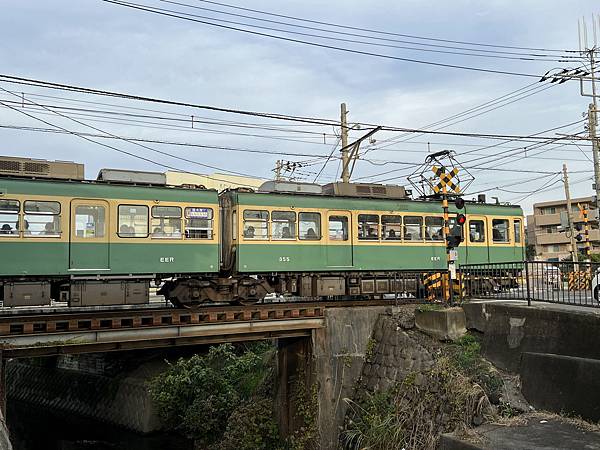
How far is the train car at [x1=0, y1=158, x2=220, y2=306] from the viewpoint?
1220 centimetres

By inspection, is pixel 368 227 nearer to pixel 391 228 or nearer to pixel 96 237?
pixel 391 228

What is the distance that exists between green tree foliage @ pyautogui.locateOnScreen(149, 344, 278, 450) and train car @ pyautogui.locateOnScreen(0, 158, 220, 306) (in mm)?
4716

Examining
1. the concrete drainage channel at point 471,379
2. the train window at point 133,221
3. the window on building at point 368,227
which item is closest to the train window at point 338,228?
the window on building at point 368,227

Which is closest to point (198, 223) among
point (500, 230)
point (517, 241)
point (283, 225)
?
point (283, 225)

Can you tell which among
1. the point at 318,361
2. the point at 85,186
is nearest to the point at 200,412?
the point at 318,361

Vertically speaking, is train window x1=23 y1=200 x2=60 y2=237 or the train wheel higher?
train window x1=23 y1=200 x2=60 y2=237

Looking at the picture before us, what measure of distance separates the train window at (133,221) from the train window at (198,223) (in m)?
1.10

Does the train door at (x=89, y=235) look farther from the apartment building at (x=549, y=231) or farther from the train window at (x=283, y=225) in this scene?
the apartment building at (x=549, y=231)

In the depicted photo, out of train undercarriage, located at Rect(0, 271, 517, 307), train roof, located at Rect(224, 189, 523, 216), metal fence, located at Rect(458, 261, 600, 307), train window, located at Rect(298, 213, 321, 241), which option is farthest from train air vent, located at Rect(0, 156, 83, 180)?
metal fence, located at Rect(458, 261, 600, 307)

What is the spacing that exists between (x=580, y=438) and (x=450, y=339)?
4.79 meters

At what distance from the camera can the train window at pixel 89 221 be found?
12.8m

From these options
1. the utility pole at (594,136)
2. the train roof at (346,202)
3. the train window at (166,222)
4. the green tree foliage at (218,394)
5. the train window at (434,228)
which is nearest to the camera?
the train window at (166,222)

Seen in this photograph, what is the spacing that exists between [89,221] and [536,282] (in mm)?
11251

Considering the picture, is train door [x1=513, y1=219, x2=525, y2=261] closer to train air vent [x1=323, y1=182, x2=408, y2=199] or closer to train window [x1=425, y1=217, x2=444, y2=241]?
train window [x1=425, y1=217, x2=444, y2=241]
